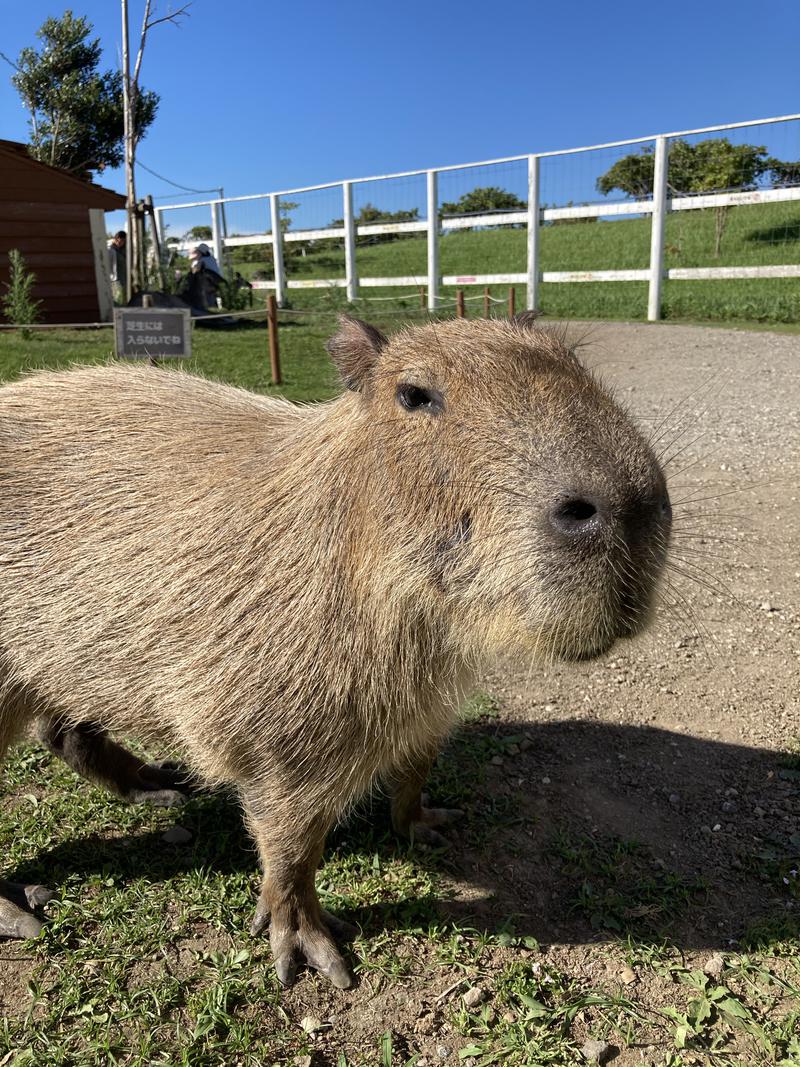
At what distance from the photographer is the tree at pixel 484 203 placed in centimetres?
1392

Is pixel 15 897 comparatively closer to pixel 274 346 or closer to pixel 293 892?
pixel 293 892

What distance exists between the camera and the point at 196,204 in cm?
1906

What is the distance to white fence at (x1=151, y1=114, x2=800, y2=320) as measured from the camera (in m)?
11.5

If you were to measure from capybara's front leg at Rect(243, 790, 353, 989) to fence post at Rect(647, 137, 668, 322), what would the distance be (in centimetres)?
1183

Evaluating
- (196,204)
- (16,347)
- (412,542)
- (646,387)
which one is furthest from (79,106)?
(412,542)

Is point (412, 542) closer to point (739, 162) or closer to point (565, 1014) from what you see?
point (565, 1014)

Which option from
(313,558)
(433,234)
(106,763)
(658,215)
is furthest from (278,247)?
(313,558)

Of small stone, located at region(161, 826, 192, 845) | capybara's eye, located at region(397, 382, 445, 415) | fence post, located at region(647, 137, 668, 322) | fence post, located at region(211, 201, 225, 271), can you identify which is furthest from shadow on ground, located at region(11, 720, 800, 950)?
fence post, located at region(211, 201, 225, 271)

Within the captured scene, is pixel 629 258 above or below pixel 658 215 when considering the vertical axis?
below

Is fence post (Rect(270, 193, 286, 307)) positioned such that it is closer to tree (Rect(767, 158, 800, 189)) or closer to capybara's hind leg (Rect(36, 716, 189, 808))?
tree (Rect(767, 158, 800, 189))

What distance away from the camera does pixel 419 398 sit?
156 cm

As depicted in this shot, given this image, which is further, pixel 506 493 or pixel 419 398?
pixel 419 398

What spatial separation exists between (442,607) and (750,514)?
3.38 m

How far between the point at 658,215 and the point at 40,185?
29.5 feet
